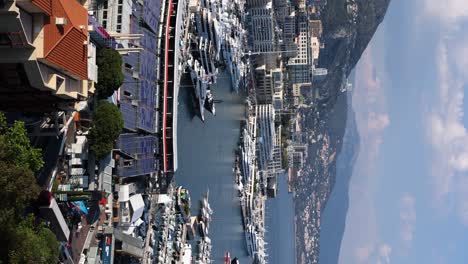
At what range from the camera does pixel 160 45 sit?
2392 inches

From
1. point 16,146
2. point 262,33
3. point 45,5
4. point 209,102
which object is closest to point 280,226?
point 262,33

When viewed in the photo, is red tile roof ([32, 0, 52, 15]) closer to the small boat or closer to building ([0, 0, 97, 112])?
building ([0, 0, 97, 112])

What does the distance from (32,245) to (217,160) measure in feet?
168

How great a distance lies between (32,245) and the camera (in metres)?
31.2

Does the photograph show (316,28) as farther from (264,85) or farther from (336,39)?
(264,85)

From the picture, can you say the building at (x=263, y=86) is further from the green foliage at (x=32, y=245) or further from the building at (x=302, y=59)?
the green foliage at (x=32, y=245)

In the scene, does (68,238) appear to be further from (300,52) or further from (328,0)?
(328,0)

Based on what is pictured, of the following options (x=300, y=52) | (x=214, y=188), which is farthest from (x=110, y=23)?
(x=300, y=52)

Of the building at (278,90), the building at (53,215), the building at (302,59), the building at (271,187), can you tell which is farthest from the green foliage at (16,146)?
the building at (302,59)

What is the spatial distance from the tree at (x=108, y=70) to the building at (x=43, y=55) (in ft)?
Answer: 21.0

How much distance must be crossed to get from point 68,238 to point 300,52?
110276 millimetres

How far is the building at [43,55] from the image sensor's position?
94.8 feet

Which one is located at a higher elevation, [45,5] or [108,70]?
[45,5]

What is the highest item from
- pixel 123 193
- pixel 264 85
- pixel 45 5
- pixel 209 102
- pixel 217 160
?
pixel 264 85
